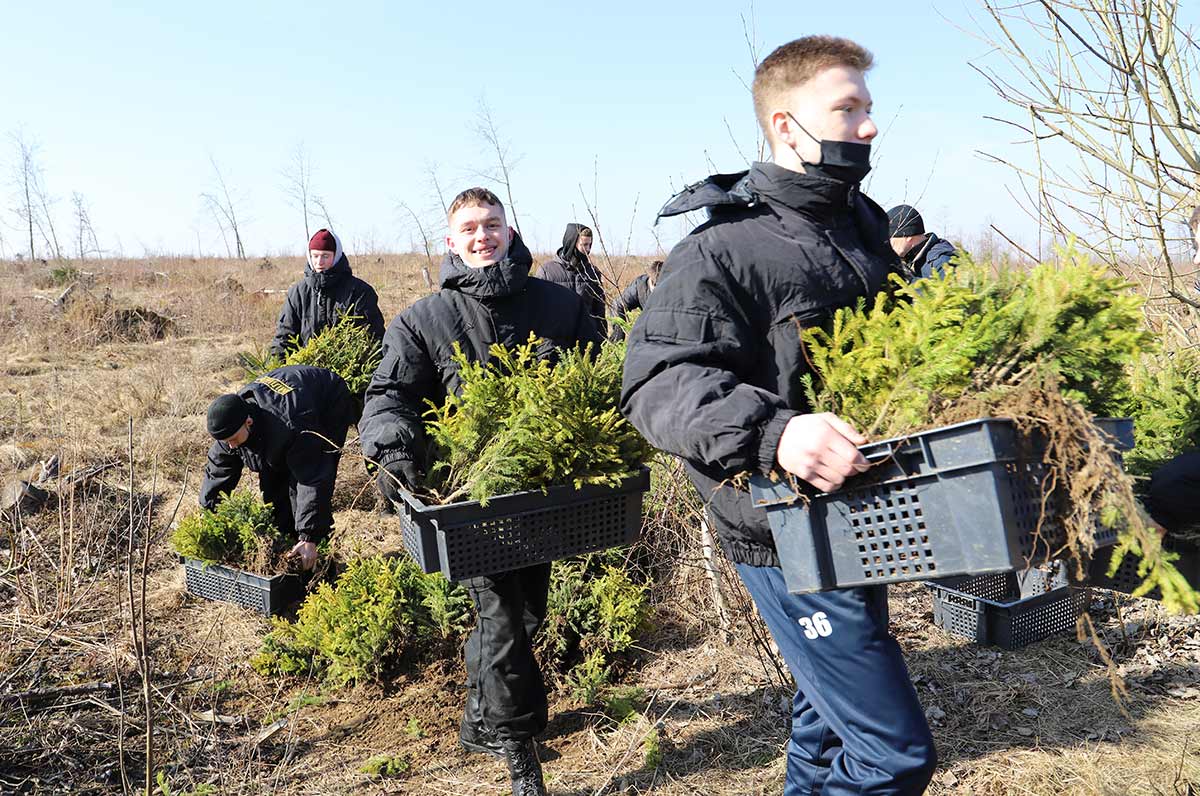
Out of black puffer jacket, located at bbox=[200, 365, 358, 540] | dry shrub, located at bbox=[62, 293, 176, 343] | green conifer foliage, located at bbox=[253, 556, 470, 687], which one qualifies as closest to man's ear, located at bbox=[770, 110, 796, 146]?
green conifer foliage, located at bbox=[253, 556, 470, 687]

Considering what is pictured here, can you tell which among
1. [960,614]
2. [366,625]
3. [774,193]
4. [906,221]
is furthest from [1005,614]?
[366,625]

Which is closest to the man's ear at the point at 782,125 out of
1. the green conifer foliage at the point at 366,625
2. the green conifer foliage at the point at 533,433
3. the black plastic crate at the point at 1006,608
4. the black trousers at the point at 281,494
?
the green conifer foliage at the point at 533,433

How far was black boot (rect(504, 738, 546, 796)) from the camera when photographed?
312 centimetres

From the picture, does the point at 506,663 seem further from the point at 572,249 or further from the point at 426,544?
the point at 572,249

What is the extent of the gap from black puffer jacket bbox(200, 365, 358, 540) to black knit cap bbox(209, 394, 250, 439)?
0.20 meters

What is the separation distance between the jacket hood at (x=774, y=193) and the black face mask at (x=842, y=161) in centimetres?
2

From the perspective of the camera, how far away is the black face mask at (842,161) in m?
2.10

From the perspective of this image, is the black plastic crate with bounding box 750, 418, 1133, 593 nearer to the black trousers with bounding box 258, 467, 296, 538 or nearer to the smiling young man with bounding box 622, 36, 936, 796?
the smiling young man with bounding box 622, 36, 936, 796

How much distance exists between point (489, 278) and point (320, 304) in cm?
382

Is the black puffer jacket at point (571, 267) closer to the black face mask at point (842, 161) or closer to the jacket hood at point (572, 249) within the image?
the jacket hood at point (572, 249)

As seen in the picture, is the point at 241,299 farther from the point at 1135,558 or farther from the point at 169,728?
the point at 1135,558

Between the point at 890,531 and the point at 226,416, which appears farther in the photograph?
the point at 226,416

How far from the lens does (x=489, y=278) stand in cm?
327

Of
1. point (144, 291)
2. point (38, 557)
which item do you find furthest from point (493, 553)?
point (144, 291)
